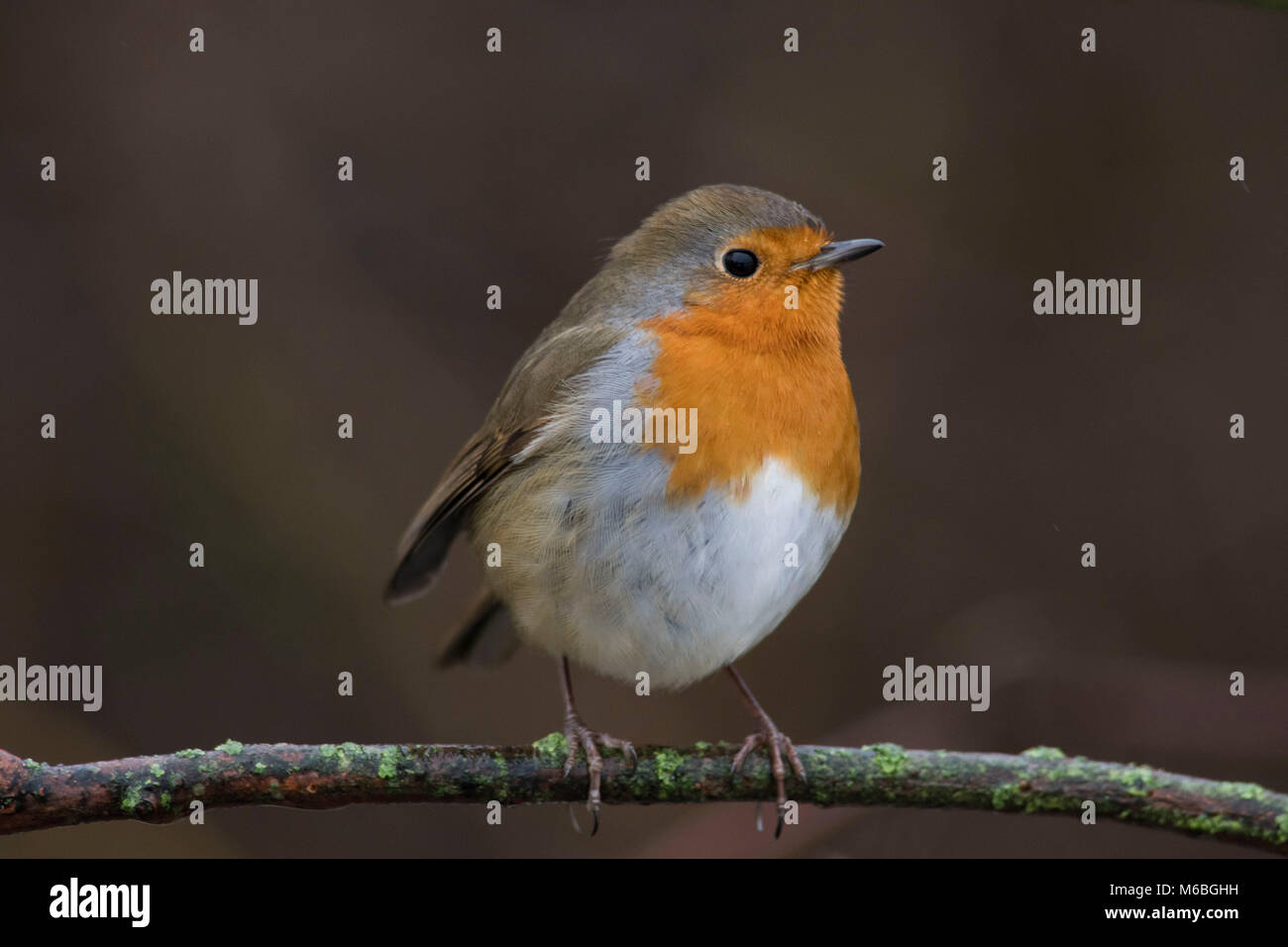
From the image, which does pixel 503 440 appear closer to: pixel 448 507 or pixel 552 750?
pixel 448 507

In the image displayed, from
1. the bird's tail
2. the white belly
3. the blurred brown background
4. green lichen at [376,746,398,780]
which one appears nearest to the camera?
green lichen at [376,746,398,780]

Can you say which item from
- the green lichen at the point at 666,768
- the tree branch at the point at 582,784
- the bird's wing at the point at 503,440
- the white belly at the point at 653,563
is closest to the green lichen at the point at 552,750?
the tree branch at the point at 582,784

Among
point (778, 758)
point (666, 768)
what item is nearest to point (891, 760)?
point (778, 758)

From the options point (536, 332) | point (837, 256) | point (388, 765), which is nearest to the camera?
point (388, 765)

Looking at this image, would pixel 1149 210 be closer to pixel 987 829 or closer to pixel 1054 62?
pixel 1054 62

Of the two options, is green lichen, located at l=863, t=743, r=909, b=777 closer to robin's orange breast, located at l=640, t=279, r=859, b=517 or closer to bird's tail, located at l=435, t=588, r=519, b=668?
robin's orange breast, located at l=640, t=279, r=859, b=517

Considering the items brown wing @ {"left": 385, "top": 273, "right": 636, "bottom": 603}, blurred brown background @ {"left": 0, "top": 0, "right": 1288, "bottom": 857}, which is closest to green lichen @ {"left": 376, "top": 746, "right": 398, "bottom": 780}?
brown wing @ {"left": 385, "top": 273, "right": 636, "bottom": 603}

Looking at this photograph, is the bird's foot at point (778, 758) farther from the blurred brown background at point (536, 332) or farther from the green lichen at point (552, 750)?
the blurred brown background at point (536, 332)
